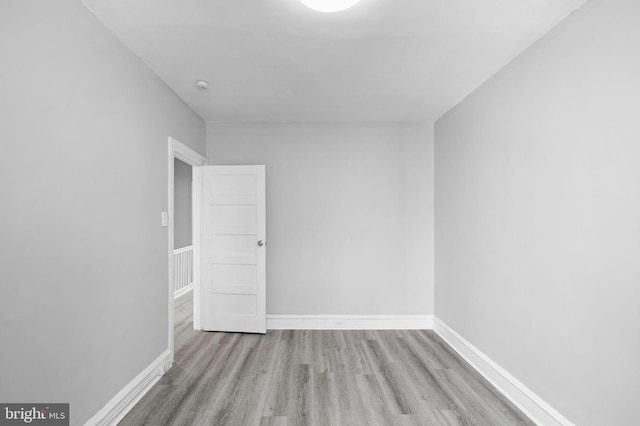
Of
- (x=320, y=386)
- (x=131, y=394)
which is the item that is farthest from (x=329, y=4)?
(x=131, y=394)

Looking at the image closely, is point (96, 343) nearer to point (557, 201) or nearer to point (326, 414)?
point (326, 414)

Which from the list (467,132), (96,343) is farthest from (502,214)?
(96,343)

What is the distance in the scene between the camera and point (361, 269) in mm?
3969

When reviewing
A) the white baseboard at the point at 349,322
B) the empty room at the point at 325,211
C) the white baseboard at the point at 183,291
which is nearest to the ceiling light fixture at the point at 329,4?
the empty room at the point at 325,211

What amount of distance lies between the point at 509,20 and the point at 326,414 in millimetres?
2809

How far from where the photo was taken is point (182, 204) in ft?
19.5

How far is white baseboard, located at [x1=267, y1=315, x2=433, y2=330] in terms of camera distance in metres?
3.91

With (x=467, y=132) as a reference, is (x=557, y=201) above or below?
below

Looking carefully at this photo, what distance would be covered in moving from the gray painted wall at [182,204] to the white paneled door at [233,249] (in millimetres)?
2270

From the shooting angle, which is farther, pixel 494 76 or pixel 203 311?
pixel 203 311

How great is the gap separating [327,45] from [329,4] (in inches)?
21.8

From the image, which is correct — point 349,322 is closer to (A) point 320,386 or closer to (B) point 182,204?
(A) point 320,386

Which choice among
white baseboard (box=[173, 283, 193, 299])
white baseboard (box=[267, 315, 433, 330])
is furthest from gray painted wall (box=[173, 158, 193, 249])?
white baseboard (box=[267, 315, 433, 330])

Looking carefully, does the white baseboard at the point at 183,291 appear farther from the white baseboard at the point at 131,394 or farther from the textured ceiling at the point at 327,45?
the textured ceiling at the point at 327,45
